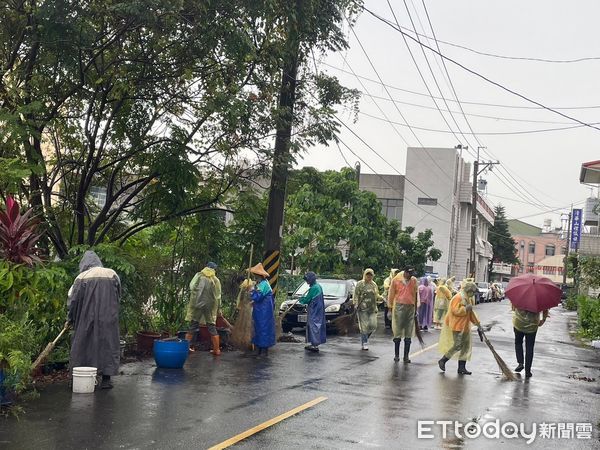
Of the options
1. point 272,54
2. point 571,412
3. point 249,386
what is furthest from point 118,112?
point 571,412

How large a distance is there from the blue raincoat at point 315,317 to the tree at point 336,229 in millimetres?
14478

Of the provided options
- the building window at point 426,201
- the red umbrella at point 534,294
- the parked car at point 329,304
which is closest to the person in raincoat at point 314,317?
the parked car at point 329,304

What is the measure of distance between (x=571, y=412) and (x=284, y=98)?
911 cm

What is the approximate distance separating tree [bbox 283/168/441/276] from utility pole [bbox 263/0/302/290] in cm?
1304

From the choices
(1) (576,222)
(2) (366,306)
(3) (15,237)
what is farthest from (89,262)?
(1) (576,222)

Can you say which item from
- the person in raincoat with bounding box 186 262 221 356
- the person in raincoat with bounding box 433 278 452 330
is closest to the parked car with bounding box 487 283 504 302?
the person in raincoat with bounding box 433 278 452 330

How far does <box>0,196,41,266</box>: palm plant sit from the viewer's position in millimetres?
9812

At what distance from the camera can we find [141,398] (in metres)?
9.70

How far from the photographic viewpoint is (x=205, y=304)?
1438 cm

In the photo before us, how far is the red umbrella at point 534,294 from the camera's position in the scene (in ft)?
44.6

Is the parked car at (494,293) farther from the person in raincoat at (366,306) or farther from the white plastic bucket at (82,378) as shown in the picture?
the white plastic bucket at (82,378)

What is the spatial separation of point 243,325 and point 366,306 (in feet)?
10.5

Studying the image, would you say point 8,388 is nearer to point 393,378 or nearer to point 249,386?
point 249,386

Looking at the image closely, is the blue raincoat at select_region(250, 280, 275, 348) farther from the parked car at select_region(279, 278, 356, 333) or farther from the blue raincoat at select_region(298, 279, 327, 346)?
the parked car at select_region(279, 278, 356, 333)
